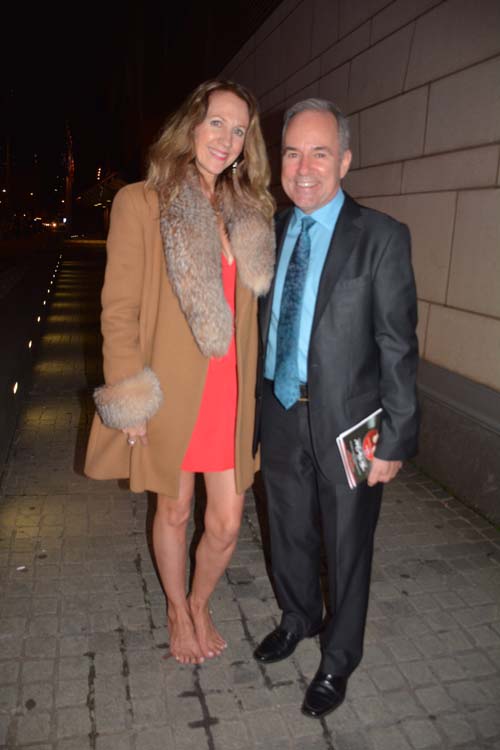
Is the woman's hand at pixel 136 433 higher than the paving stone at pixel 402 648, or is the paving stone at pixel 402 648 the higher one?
the woman's hand at pixel 136 433

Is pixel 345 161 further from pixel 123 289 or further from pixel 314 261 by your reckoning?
pixel 123 289

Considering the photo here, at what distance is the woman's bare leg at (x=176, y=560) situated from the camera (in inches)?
98.7

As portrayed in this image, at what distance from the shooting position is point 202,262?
2.14m

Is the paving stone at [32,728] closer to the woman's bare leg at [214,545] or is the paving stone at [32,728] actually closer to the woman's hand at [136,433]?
the woman's bare leg at [214,545]

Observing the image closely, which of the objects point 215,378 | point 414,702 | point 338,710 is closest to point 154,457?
point 215,378

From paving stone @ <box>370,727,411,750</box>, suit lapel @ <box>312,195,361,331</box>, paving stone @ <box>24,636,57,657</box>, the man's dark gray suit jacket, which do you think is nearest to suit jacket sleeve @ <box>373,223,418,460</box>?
the man's dark gray suit jacket

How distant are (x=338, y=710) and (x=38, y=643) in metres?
1.44

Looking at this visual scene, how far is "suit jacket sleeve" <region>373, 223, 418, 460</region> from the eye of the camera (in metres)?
2.09

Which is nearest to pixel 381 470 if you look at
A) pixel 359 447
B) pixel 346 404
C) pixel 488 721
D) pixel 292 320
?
pixel 359 447

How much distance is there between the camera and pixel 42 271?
50.3 ft

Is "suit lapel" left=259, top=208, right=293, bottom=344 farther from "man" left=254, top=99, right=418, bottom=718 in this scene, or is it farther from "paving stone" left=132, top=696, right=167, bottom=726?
"paving stone" left=132, top=696, right=167, bottom=726

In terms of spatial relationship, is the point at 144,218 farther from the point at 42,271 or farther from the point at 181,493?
the point at 42,271

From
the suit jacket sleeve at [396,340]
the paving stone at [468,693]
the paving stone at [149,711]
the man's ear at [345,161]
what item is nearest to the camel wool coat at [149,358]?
the man's ear at [345,161]

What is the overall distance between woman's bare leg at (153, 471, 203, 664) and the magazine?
711 millimetres
